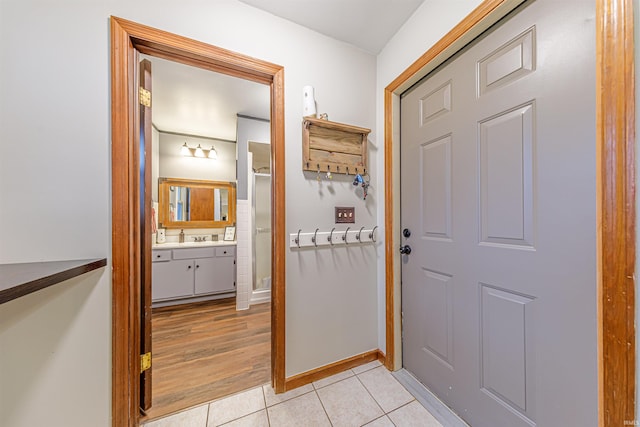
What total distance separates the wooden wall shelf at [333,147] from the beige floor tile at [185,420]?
161cm

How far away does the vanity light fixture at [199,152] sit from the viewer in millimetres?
3245

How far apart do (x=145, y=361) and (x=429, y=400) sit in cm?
170

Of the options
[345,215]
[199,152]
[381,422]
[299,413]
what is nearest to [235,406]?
[299,413]

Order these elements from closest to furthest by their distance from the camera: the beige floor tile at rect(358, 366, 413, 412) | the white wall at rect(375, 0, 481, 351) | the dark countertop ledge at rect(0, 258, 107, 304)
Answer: the dark countertop ledge at rect(0, 258, 107, 304), the white wall at rect(375, 0, 481, 351), the beige floor tile at rect(358, 366, 413, 412)

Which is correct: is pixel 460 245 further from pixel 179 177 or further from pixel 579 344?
pixel 179 177

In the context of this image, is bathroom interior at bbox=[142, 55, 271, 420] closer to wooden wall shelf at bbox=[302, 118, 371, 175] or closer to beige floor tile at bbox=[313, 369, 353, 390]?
beige floor tile at bbox=[313, 369, 353, 390]

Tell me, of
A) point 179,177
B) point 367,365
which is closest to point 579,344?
point 367,365

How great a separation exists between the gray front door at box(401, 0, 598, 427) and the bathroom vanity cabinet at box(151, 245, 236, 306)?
8.50 feet

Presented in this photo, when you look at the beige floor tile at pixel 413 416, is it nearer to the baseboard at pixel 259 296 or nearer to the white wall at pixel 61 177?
the white wall at pixel 61 177

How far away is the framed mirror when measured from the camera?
10.4 ft

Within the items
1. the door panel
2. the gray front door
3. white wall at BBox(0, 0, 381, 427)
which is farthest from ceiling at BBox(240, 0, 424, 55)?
the door panel

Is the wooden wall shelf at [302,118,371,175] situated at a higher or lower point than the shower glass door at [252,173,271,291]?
higher

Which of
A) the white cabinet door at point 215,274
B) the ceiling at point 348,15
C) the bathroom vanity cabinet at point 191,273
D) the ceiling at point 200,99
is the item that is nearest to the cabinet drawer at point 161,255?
the bathroom vanity cabinet at point 191,273

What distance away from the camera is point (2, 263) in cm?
90
